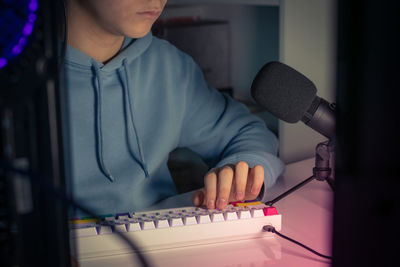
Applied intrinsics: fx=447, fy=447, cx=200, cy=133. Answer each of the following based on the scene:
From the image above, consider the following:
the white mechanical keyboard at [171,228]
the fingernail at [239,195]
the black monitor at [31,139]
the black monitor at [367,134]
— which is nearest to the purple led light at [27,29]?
the black monitor at [31,139]

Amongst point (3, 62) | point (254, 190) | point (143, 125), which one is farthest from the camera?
point (143, 125)

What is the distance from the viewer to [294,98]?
0.63 meters

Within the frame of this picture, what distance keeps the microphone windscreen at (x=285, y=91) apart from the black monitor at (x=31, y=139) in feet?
1.37

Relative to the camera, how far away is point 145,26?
0.82m

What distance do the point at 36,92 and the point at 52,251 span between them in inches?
3.9

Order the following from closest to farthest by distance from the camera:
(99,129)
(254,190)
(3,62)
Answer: (3,62), (254,190), (99,129)

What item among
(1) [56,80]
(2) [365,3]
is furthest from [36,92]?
(2) [365,3]

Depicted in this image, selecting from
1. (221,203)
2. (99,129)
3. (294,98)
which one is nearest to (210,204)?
(221,203)

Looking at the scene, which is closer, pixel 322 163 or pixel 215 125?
pixel 322 163

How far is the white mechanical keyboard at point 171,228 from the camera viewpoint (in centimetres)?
56

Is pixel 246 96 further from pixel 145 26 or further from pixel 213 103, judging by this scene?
pixel 145 26

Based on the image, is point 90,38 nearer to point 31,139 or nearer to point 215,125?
point 215,125

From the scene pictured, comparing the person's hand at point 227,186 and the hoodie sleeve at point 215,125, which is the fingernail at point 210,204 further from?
the hoodie sleeve at point 215,125

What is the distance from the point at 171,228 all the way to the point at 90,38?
49 centimetres
